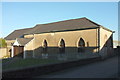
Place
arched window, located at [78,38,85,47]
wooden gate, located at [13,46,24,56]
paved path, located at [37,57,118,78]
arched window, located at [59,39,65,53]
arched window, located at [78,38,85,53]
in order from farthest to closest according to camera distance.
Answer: wooden gate, located at [13,46,24,56] < arched window, located at [59,39,65,53] < arched window, located at [78,38,85,47] < arched window, located at [78,38,85,53] < paved path, located at [37,57,118,78]

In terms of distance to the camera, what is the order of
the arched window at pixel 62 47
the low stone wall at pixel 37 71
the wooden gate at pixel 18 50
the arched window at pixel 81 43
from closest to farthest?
the low stone wall at pixel 37 71, the arched window at pixel 81 43, the arched window at pixel 62 47, the wooden gate at pixel 18 50

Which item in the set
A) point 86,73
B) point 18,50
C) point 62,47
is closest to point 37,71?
Answer: point 86,73

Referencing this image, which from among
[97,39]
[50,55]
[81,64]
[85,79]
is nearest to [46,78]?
[85,79]

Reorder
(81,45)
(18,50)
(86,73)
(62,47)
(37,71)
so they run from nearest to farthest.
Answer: (37,71)
(86,73)
(81,45)
(62,47)
(18,50)

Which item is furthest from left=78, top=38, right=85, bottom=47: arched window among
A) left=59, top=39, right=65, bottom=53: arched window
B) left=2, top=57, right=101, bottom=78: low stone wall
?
left=2, top=57, right=101, bottom=78: low stone wall

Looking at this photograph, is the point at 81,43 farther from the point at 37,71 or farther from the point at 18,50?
the point at 37,71

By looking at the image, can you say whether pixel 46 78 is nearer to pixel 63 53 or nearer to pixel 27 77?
pixel 27 77

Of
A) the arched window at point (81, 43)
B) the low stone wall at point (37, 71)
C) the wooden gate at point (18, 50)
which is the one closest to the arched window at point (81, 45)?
the arched window at point (81, 43)

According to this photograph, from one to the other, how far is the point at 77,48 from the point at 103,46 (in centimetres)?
477

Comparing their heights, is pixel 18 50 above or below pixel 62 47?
below

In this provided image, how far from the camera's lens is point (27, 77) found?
8.59 meters

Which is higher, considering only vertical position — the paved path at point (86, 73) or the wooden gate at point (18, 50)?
the wooden gate at point (18, 50)

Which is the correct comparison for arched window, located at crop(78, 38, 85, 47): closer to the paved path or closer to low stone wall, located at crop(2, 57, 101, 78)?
low stone wall, located at crop(2, 57, 101, 78)

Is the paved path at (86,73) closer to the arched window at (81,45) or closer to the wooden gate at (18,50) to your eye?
the arched window at (81,45)
